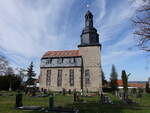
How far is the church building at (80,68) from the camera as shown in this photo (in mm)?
42562

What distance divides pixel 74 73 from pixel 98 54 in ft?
27.8

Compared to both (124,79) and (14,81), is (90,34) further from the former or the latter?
(14,81)

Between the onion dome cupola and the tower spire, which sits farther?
the tower spire

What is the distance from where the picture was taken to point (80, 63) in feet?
143

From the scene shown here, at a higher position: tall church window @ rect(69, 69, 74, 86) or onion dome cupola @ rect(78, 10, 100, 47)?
onion dome cupola @ rect(78, 10, 100, 47)

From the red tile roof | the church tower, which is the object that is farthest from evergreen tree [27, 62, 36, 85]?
the church tower

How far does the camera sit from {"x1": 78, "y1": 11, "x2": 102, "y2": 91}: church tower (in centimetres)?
4234

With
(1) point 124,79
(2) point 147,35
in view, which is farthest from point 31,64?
Answer: (2) point 147,35

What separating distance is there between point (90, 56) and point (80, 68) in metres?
4.36

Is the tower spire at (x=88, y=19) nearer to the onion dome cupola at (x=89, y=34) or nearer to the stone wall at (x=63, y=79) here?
the onion dome cupola at (x=89, y=34)

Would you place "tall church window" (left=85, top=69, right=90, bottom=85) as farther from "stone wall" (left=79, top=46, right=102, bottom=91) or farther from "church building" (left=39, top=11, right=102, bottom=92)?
"stone wall" (left=79, top=46, right=102, bottom=91)

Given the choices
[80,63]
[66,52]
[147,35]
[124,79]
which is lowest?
[124,79]

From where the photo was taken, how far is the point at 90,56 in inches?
1721

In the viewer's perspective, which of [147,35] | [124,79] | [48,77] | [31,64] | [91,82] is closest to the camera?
[147,35]
